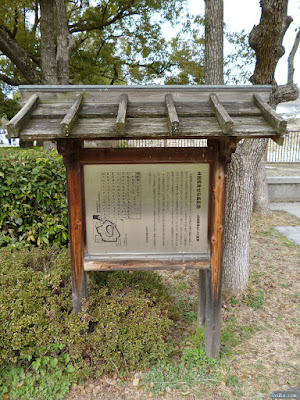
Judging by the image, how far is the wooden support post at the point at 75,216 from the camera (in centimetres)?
241

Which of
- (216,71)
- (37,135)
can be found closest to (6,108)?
(216,71)

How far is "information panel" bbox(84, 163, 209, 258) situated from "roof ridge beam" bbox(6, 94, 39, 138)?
637 millimetres

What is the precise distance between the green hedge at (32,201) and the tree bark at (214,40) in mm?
2405

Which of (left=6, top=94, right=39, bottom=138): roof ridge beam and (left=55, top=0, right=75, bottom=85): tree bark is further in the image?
(left=55, top=0, right=75, bottom=85): tree bark

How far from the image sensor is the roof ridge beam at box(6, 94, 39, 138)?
186 cm

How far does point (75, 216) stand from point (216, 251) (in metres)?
1.30

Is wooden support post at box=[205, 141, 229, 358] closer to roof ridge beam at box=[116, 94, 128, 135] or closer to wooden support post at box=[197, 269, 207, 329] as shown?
wooden support post at box=[197, 269, 207, 329]

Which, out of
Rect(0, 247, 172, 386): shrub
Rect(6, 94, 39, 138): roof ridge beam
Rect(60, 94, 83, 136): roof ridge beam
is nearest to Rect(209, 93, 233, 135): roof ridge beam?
Rect(60, 94, 83, 136): roof ridge beam

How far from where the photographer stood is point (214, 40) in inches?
145

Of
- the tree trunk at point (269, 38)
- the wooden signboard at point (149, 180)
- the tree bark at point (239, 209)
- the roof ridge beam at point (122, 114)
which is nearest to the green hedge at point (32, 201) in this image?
the wooden signboard at point (149, 180)

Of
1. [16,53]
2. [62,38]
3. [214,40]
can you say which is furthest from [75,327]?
[16,53]

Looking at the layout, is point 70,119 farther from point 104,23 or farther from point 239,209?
point 104,23

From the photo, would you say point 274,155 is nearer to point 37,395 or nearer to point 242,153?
point 242,153

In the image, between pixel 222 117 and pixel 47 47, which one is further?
pixel 47 47
